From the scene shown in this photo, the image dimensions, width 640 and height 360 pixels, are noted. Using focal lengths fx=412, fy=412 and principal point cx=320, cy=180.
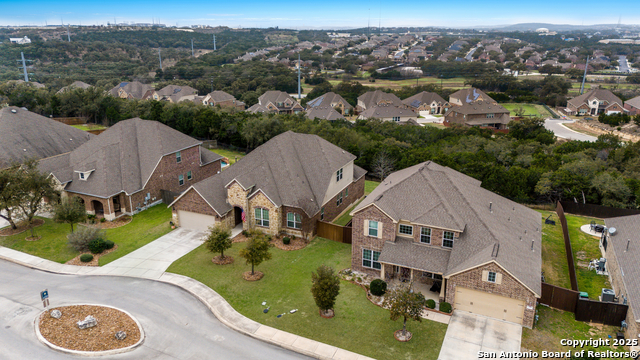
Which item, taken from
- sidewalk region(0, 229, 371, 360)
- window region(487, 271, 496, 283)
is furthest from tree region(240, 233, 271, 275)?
window region(487, 271, 496, 283)

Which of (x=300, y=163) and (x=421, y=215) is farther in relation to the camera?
(x=300, y=163)

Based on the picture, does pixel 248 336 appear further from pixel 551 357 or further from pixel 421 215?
pixel 551 357

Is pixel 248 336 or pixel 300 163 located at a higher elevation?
pixel 300 163

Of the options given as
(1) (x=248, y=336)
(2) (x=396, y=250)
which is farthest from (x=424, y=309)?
(1) (x=248, y=336)

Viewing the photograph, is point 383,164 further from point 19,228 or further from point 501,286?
point 19,228

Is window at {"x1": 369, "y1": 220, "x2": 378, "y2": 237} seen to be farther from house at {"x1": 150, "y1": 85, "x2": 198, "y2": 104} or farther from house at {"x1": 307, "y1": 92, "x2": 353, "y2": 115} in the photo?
house at {"x1": 150, "y1": 85, "x2": 198, "y2": 104}

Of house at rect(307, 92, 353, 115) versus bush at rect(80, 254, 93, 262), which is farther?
house at rect(307, 92, 353, 115)
